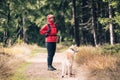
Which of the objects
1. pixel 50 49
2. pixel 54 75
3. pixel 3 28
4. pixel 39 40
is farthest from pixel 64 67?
pixel 39 40

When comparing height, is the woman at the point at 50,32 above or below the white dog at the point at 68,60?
above

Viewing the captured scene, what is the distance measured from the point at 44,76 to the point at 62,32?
39162 mm

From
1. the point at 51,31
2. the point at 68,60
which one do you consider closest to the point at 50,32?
the point at 51,31

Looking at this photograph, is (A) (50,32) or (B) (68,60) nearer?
(B) (68,60)

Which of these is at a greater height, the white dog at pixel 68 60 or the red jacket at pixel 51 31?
the red jacket at pixel 51 31

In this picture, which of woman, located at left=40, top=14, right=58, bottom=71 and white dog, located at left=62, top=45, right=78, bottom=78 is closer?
white dog, located at left=62, top=45, right=78, bottom=78

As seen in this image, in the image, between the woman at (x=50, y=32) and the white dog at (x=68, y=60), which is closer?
the white dog at (x=68, y=60)

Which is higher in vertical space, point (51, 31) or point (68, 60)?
point (51, 31)

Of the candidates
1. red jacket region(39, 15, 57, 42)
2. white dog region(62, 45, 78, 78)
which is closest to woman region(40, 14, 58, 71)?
red jacket region(39, 15, 57, 42)

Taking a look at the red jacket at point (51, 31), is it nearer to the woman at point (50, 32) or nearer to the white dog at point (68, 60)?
the woman at point (50, 32)

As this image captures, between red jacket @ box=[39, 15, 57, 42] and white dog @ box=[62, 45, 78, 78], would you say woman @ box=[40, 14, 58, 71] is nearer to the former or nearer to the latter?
red jacket @ box=[39, 15, 57, 42]

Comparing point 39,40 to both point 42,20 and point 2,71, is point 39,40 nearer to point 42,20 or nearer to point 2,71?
point 42,20

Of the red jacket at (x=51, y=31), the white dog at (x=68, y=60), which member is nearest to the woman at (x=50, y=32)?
the red jacket at (x=51, y=31)

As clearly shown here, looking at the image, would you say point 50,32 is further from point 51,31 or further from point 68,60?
point 68,60
